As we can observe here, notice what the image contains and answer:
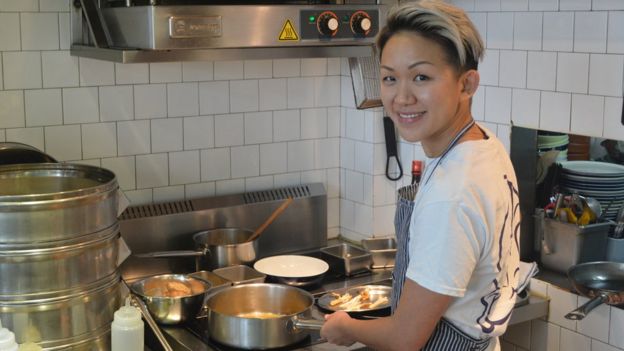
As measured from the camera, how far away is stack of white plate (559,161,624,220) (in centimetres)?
259

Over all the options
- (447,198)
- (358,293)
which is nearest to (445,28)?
(447,198)

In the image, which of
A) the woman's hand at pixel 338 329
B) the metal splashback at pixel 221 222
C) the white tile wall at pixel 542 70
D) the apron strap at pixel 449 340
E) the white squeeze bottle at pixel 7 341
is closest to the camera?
the apron strap at pixel 449 340

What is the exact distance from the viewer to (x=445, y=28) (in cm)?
149

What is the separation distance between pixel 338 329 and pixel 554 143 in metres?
1.26

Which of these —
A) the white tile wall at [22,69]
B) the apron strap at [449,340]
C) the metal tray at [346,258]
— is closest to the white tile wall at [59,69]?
the white tile wall at [22,69]

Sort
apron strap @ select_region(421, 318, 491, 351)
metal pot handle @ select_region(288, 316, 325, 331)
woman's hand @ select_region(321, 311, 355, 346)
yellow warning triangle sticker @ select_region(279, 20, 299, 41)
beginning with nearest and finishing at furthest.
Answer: apron strap @ select_region(421, 318, 491, 351)
woman's hand @ select_region(321, 311, 355, 346)
metal pot handle @ select_region(288, 316, 325, 331)
yellow warning triangle sticker @ select_region(279, 20, 299, 41)

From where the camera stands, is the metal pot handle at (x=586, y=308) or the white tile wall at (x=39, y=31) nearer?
the metal pot handle at (x=586, y=308)

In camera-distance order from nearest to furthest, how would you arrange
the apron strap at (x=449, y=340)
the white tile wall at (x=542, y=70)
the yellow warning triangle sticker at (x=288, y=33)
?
the apron strap at (x=449, y=340) < the yellow warning triangle sticker at (x=288, y=33) < the white tile wall at (x=542, y=70)

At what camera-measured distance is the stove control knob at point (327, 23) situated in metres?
2.50

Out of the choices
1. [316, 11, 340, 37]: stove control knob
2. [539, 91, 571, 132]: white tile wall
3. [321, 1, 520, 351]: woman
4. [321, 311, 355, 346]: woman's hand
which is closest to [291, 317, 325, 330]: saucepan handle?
[321, 311, 355, 346]: woman's hand

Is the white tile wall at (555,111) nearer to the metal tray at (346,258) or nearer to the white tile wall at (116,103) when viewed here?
the metal tray at (346,258)

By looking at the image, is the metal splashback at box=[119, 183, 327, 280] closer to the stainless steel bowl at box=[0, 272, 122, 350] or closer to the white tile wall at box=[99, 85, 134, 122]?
the white tile wall at box=[99, 85, 134, 122]

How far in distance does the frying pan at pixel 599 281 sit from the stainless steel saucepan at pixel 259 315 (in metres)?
0.81

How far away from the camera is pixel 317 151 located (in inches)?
126
